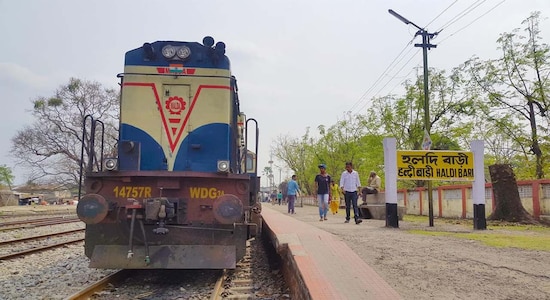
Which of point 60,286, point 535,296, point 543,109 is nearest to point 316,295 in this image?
point 535,296

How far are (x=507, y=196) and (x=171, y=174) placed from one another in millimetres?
11333

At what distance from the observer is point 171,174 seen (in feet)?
20.9

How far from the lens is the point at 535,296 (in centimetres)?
431

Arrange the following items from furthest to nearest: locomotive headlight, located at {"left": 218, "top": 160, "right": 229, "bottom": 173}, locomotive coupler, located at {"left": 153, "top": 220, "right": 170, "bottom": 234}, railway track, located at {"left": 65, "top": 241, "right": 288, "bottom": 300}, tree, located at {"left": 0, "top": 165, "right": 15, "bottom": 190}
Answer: tree, located at {"left": 0, "top": 165, "right": 15, "bottom": 190} → locomotive headlight, located at {"left": 218, "top": 160, "right": 229, "bottom": 173} → locomotive coupler, located at {"left": 153, "top": 220, "right": 170, "bottom": 234} → railway track, located at {"left": 65, "top": 241, "right": 288, "bottom": 300}

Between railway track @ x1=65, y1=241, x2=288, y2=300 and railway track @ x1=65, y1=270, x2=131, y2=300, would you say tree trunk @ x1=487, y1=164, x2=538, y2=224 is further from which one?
railway track @ x1=65, y1=270, x2=131, y2=300

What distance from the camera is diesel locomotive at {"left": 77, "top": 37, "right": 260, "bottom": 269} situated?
6.23m

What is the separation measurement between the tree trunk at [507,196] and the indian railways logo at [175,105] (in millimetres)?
10558

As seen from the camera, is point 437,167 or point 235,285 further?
point 437,167

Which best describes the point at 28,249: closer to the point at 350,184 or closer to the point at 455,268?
the point at 350,184

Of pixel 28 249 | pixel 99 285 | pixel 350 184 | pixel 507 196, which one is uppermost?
pixel 350 184

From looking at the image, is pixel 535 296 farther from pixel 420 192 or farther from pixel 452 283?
pixel 420 192

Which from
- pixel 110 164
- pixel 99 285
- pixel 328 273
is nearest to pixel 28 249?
pixel 99 285

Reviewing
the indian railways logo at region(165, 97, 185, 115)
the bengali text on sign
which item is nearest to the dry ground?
the bengali text on sign

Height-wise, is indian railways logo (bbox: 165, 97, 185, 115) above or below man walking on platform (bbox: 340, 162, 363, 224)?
above
